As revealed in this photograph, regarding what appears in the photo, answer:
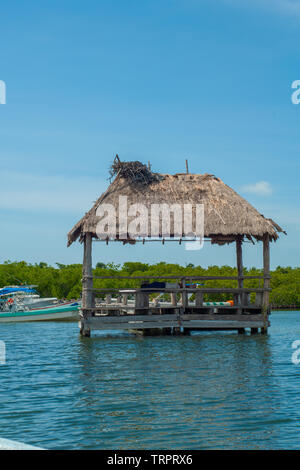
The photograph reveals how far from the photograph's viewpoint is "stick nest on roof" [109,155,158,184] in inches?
992

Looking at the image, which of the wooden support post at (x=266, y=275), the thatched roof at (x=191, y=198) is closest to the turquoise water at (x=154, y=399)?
the wooden support post at (x=266, y=275)

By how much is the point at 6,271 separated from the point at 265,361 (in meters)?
71.8

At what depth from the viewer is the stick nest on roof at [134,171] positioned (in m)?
25.2

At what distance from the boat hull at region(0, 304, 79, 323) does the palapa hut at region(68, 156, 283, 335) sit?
59.6 feet

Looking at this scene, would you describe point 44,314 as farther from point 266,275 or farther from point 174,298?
point 266,275

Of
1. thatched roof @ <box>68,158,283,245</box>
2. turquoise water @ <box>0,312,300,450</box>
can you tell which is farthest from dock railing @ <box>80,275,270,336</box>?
Result: turquoise water @ <box>0,312,300,450</box>

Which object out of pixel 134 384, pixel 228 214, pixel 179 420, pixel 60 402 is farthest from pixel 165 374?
pixel 228 214

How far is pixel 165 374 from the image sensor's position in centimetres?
1398

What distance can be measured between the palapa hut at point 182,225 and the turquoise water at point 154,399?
4.25 metres

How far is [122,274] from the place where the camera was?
96688 mm

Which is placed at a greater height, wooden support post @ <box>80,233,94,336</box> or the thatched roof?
the thatched roof

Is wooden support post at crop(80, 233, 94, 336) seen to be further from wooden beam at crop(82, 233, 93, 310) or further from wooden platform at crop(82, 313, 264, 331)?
wooden platform at crop(82, 313, 264, 331)
